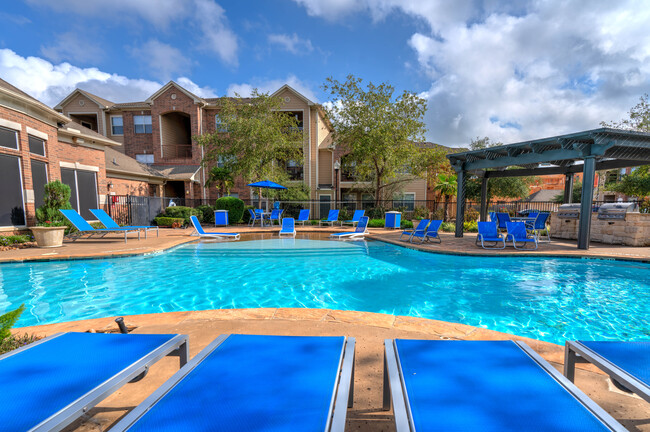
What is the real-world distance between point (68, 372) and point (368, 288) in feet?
16.4

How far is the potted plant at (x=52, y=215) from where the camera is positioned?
9.19 metres

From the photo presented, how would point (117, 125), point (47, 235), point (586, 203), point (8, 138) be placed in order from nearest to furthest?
point (586, 203), point (47, 235), point (8, 138), point (117, 125)

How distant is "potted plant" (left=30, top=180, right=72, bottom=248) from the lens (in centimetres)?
919

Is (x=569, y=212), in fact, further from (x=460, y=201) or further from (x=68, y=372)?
(x=68, y=372)

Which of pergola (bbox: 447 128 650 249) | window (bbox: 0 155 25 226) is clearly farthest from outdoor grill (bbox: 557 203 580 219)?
window (bbox: 0 155 25 226)

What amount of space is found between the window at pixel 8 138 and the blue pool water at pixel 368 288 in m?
4.81

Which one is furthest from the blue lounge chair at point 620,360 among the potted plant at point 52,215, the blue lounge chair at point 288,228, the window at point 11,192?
the window at point 11,192

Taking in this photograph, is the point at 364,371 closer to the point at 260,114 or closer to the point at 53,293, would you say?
the point at 53,293

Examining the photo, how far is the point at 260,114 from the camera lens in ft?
59.0

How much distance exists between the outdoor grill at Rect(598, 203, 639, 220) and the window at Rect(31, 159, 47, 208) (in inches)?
802

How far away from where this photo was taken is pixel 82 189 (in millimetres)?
13500

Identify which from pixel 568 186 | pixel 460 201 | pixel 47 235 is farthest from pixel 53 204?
pixel 568 186

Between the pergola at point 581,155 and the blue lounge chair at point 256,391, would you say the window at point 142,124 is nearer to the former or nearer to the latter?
the pergola at point 581,155

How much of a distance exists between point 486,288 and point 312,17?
11373 mm
